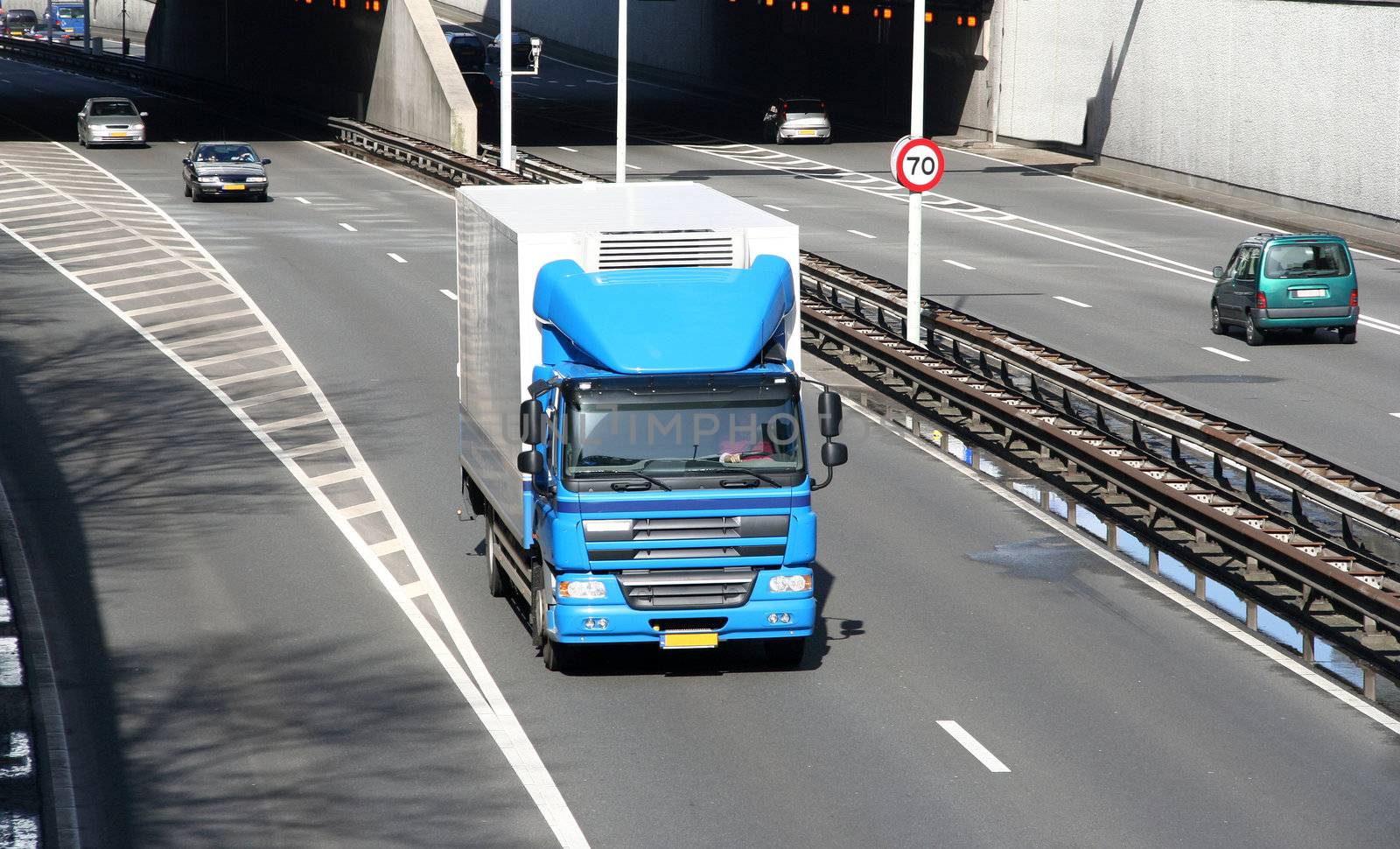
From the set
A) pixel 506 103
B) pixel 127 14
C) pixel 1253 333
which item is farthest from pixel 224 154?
pixel 127 14

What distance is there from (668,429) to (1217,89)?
146 ft

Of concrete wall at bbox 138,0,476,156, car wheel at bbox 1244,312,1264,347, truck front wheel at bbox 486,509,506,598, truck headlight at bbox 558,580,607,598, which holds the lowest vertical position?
truck front wheel at bbox 486,509,506,598

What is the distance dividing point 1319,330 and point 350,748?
25135mm

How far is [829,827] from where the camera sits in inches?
481

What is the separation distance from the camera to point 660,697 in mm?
15078

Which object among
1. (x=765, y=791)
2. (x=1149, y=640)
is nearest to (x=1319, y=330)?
(x=1149, y=640)

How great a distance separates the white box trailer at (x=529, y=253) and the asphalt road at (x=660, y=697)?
1.61m

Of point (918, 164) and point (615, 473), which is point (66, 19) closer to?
point (918, 164)

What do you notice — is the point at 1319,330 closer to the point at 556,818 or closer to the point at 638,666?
the point at 638,666

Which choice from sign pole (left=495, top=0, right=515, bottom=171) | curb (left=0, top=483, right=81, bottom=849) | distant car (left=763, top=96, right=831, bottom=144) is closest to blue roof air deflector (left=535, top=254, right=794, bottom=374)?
curb (left=0, top=483, right=81, bottom=849)

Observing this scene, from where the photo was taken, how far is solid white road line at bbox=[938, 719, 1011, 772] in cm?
1345

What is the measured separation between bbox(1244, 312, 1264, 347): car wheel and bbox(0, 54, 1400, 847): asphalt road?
9959 millimetres

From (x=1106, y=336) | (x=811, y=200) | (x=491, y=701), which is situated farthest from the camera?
(x=811, y=200)

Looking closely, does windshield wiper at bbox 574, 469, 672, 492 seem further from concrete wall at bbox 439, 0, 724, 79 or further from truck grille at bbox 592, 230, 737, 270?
concrete wall at bbox 439, 0, 724, 79
